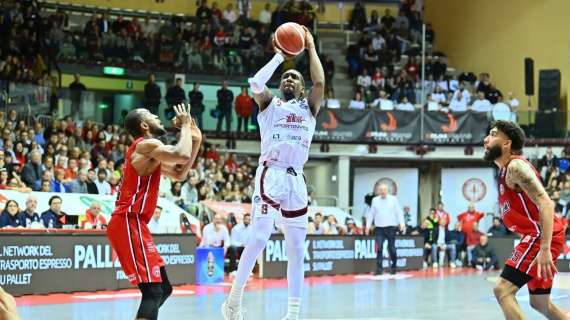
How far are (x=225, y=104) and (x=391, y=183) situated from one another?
8646 millimetres

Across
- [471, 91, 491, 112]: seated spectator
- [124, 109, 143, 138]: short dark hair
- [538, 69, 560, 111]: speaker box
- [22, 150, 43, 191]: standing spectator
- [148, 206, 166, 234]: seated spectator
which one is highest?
[538, 69, 560, 111]: speaker box

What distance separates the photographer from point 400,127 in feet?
106

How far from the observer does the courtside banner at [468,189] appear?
113 ft

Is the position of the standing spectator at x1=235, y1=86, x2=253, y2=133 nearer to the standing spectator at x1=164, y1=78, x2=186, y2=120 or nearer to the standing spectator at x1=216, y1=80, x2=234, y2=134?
the standing spectator at x1=216, y1=80, x2=234, y2=134

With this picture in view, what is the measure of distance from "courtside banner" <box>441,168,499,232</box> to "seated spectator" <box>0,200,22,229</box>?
21.1 metres

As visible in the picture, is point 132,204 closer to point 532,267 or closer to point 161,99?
point 532,267

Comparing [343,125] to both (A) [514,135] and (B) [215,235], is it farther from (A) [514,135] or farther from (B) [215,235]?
(A) [514,135]

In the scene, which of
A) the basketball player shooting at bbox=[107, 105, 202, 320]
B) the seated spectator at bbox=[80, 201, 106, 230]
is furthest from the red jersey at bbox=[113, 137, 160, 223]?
the seated spectator at bbox=[80, 201, 106, 230]

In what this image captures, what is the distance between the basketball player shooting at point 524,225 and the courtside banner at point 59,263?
28.7ft

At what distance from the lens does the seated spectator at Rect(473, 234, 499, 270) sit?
81.4ft

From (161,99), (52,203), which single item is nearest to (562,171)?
(161,99)

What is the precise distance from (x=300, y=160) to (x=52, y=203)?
933 centimetres

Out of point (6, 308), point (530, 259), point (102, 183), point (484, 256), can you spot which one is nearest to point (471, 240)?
point (484, 256)

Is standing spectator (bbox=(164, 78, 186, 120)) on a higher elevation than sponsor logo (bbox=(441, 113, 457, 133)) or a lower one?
higher
